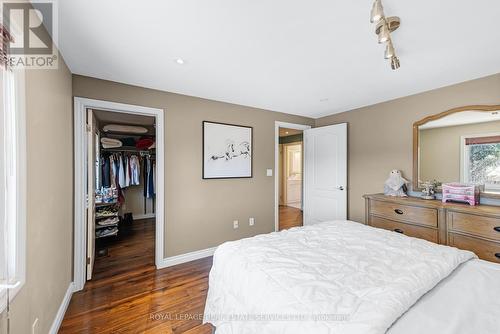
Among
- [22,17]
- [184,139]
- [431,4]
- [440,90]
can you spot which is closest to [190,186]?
[184,139]

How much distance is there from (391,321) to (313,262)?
0.52 m

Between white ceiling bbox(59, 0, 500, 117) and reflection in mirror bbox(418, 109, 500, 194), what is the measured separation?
459 mm

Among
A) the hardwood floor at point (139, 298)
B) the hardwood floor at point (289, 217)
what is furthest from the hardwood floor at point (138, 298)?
the hardwood floor at point (289, 217)

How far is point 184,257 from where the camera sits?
2871 millimetres

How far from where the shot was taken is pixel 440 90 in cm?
260

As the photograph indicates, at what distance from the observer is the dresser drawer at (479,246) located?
1.92m

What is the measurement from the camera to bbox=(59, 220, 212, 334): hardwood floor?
5.76ft

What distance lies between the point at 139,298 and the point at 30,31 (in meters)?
2.25

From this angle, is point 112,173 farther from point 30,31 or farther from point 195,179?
point 30,31

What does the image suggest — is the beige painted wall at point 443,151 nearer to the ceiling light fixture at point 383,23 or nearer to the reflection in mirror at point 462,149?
Answer: the reflection in mirror at point 462,149

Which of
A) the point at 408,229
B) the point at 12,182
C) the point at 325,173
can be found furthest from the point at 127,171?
the point at 408,229

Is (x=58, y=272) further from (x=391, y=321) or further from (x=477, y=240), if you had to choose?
(x=477, y=240)

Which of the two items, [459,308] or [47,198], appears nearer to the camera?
[459,308]

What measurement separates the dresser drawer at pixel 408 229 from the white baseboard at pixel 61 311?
3325 mm
